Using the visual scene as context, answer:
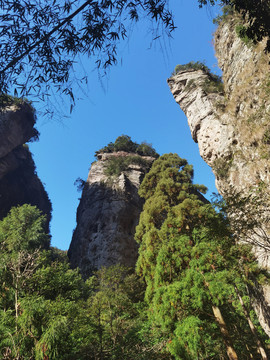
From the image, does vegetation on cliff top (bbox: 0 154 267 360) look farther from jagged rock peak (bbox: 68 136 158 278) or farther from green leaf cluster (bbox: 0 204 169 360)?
jagged rock peak (bbox: 68 136 158 278)

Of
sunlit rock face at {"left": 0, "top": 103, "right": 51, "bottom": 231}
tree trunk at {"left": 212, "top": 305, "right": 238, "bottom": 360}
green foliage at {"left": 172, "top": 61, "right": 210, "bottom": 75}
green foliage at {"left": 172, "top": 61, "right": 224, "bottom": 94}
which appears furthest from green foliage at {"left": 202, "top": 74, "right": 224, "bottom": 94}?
sunlit rock face at {"left": 0, "top": 103, "right": 51, "bottom": 231}

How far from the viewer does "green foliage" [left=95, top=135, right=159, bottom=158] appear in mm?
32875

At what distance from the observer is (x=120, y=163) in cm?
2888

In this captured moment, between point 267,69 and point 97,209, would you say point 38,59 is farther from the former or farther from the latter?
point 97,209

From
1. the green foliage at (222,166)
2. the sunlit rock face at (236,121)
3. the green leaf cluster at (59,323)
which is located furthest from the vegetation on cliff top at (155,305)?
the green foliage at (222,166)

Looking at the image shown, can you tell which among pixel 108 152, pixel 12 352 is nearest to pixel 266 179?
pixel 12 352

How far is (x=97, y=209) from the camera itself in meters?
24.4

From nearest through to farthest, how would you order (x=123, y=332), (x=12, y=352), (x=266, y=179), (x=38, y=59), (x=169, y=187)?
1. (x=38, y=59)
2. (x=12, y=352)
3. (x=123, y=332)
4. (x=266, y=179)
5. (x=169, y=187)

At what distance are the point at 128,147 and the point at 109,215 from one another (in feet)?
45.4

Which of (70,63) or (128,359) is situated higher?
(70,63)

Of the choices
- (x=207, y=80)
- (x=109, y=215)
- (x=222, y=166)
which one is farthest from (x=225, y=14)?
(x=109, y=215)

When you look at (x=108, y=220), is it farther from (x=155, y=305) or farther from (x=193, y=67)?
(x=193, y=67)

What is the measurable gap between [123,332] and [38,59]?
366 inches

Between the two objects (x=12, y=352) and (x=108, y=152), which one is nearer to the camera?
(x=12, y=352)
